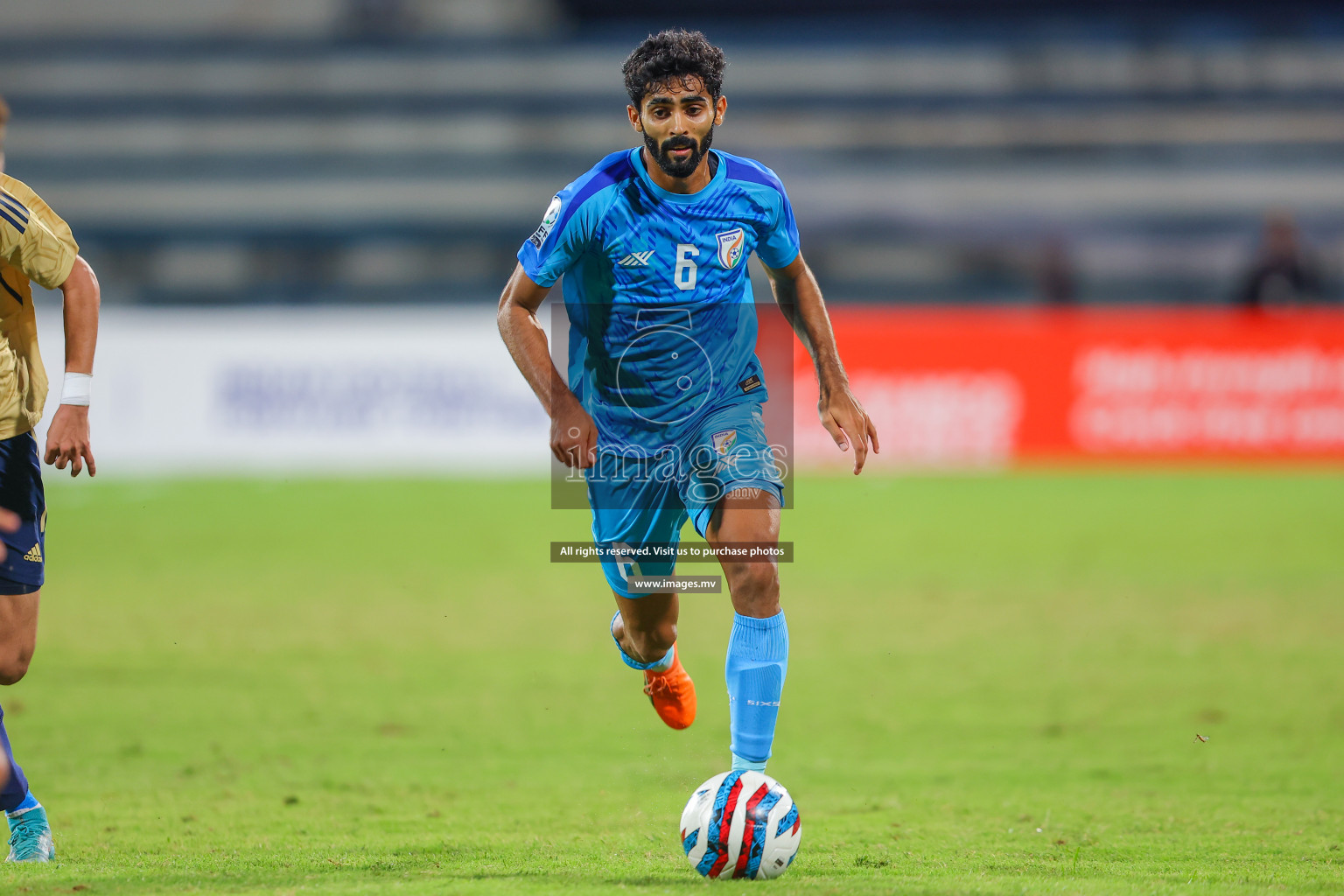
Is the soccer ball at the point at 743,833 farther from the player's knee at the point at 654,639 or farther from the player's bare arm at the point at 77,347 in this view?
the player's bare arm at the point at 77,347

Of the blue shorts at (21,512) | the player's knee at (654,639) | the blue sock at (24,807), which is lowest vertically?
the blue sock at (24,807)

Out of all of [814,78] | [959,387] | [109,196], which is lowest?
[959,387]

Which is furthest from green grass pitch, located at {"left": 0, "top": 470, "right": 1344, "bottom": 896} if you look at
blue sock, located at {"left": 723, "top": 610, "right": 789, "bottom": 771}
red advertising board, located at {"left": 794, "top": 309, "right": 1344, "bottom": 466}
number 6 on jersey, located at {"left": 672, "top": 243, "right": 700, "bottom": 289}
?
number 6 on jersey, located at {"left": 672, "top": 243, "right": 700, "bottom": 289}

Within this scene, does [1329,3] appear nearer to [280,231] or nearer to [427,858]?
[280,231]

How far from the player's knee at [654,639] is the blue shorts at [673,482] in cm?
25

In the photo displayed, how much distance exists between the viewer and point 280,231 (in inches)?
930

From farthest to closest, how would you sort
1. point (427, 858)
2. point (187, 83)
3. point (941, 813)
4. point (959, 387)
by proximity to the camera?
1. point (187, 83)
2. point (959, 387)
3. point (941, 813)
4. point (427, 858)

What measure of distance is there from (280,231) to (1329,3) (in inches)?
743

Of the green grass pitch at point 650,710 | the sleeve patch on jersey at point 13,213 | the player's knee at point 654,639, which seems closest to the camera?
the sleeve patch on jersey at point 13,213

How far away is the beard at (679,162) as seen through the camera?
436 centimetres

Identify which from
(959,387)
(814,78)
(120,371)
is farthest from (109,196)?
(959,387)

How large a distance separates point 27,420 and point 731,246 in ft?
7.37

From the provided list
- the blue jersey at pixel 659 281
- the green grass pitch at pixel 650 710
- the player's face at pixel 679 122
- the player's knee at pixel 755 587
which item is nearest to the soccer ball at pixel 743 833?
the green grass pitch at pixel 650 710

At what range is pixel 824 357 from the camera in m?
4.64
